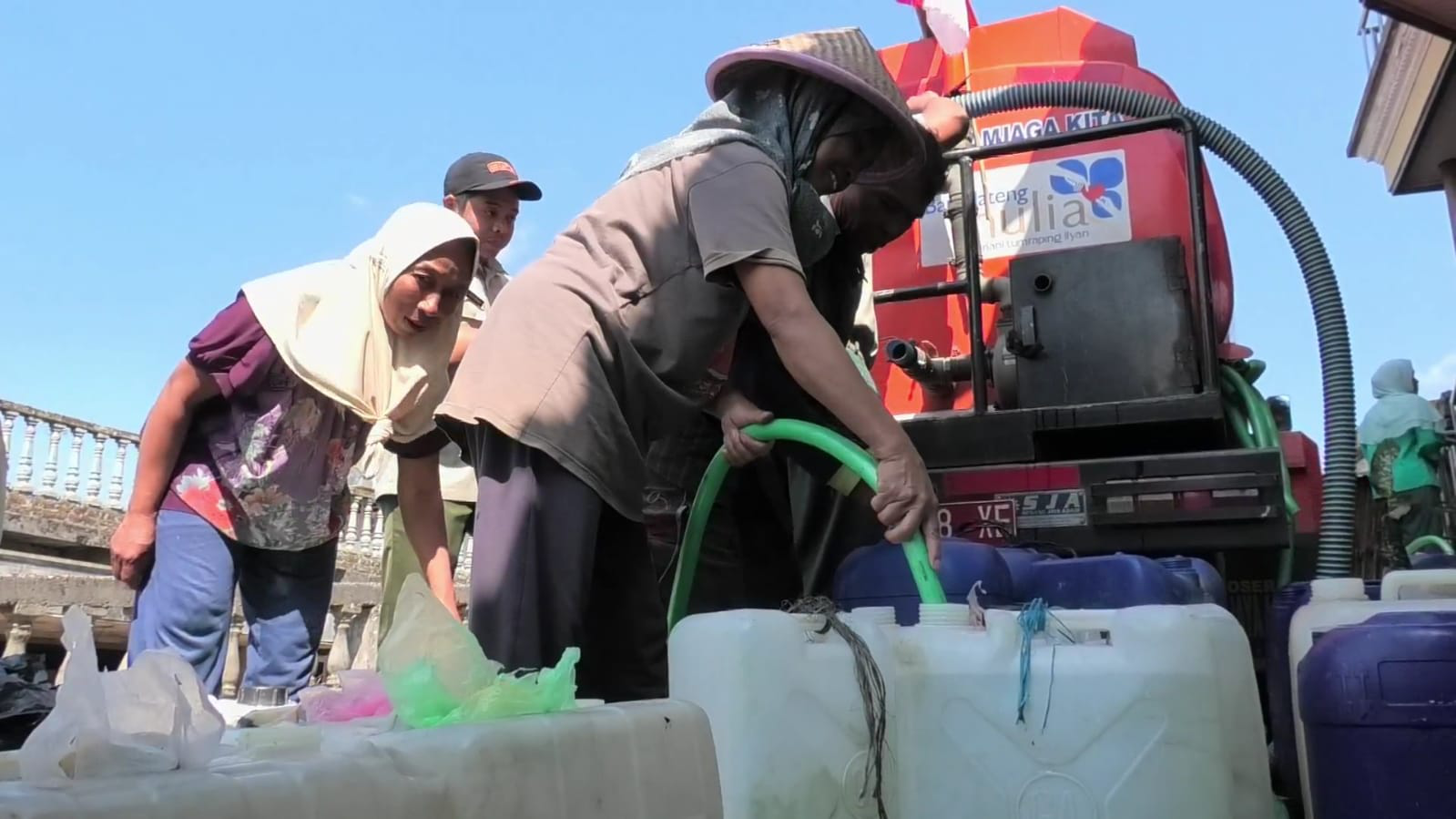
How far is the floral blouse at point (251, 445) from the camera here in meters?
2.20

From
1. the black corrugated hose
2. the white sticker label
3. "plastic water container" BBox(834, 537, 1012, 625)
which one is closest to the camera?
"plastic water container" BBox(834, 537, 1012, 625)

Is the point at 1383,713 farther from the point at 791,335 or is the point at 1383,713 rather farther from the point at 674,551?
the point at 674,551

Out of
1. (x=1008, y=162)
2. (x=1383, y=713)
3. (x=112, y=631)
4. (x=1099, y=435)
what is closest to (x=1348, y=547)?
(x=1099, y=435)

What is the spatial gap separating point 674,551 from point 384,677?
1482mm

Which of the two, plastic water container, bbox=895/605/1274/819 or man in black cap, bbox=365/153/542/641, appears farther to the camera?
man in black cap, bbox=365/153/542/641

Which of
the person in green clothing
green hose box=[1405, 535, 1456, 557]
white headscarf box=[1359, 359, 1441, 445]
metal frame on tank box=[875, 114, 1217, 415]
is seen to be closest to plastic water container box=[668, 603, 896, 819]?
metal frame on tank box=[875, 114, 1217, 415]

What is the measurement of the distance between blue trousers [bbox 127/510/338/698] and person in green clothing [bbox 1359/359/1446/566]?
6286mm

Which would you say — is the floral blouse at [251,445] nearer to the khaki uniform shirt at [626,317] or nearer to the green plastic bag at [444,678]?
the khaki uniform shirt at [626,317]

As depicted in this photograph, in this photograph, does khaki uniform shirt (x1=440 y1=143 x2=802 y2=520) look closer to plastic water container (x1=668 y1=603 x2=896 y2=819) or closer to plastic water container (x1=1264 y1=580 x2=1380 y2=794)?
plastic water container (x1=668 y1=603 x2=896 y2=819)

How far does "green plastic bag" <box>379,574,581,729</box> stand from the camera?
2.61ft

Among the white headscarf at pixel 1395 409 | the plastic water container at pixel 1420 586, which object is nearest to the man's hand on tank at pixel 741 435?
the plastic water container at pixel 1420 586

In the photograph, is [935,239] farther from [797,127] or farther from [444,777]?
[444,777]

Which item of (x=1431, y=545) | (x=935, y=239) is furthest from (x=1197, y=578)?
(x=1431, y=545)

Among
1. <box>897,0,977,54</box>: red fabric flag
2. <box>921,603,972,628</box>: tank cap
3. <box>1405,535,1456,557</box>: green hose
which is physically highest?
<box>897,0,977,54</box>: red fabric flag
